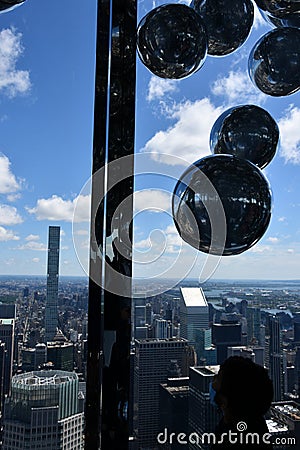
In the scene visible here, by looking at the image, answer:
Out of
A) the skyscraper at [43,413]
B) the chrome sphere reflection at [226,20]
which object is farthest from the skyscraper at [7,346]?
the chrome sphere reflection at [226,20]

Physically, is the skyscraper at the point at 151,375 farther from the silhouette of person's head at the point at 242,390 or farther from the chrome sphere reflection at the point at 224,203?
the chrome sphere reflection at the point at 224,203

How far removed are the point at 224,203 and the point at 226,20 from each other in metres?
0.52

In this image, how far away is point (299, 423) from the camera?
108cm

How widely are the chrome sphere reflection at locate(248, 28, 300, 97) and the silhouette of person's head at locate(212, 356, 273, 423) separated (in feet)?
2.11

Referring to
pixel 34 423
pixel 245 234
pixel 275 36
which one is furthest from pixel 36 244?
pixel 275 36

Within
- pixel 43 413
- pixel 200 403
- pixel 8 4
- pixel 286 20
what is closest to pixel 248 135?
pixel 286 20

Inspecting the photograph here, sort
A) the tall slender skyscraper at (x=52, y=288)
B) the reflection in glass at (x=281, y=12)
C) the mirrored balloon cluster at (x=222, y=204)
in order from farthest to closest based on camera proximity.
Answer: the tall slender skyscraper at (x=52, y=288)
the reflection in glass at (x=281, y=12)
the mirrored balloon cluster at (x=222, y=204)

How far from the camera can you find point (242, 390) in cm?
96

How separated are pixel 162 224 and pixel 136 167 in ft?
0.59

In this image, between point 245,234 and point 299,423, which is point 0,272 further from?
point 299,423

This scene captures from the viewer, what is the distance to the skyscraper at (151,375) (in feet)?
3.31

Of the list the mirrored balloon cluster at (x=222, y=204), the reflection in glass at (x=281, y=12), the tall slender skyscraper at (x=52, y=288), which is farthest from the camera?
the tall slender skyscraper at (x=52, y=288)

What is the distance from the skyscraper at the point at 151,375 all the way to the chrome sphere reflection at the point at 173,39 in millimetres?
636

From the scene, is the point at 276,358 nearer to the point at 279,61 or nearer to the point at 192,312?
the point at 192,312
